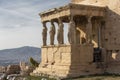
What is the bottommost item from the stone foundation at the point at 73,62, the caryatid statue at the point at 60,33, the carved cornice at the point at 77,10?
the stone foundation at the point at 73,62

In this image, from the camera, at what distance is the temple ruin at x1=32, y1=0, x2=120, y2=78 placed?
30.7 meters

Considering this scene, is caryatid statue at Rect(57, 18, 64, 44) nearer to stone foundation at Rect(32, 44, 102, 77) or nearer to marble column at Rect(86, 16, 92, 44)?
stone foundation at Rect(32, 44, 102, 77)

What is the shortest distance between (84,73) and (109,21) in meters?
4.73

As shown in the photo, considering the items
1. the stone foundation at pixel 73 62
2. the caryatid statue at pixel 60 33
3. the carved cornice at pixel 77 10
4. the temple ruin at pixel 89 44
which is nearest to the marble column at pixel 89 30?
the temple ruin at pixel 89 44

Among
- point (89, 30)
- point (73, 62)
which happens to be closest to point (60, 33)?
point (89, 30)

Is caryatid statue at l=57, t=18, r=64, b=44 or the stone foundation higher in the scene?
caryatid statue at l=57, t=18, r=64, b=44

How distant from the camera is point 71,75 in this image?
29.8 meters

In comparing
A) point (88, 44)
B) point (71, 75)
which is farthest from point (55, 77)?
point (88, 44)

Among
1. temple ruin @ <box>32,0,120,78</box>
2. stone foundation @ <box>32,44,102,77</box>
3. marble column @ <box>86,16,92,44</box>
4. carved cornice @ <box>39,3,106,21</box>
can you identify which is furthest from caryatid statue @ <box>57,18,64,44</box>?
marble column @ <box>86,16,92,44</box>

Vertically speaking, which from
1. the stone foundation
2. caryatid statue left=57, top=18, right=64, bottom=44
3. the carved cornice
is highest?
the carved cornice

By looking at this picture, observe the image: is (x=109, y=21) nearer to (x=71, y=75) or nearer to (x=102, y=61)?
(x=102, y=61)

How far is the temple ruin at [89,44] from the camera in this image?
3072cm

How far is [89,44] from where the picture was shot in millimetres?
31188

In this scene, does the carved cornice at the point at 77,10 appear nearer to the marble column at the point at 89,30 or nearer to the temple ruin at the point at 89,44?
the temple ruin at the point at 89,44
